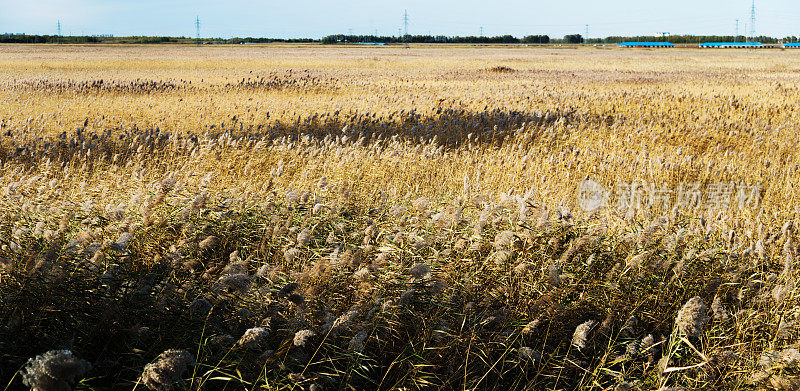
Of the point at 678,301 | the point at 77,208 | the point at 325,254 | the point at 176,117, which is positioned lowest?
the point at 678,301

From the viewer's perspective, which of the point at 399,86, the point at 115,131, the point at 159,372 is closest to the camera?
the point at 159,372

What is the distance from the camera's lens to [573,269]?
3.08m

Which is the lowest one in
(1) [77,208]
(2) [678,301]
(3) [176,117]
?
(2) [678,301]

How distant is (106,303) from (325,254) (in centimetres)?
127

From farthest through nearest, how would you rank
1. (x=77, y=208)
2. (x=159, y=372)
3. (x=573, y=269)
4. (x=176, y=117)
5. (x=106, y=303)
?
1. (x=176, y=117)
2. (x=77, y=208)
3. (x=573, y=269)
4. (x=106, y=303)
5. (x=159, y=372)

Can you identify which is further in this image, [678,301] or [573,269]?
[573,269]

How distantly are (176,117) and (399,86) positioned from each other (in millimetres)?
8815

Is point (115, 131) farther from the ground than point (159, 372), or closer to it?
farther from the ground

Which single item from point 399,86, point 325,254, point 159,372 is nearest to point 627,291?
point 325,254

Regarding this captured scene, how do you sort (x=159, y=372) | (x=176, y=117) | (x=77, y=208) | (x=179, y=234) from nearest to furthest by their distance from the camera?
(x=159, y=372), (x=179, y=234), (x=77, y=208), (x=176, y=117)

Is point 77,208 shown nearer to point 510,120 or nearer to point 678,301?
point 678,301

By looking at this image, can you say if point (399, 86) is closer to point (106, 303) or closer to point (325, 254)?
point (325, 254)

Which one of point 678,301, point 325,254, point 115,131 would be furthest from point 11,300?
point 115,131

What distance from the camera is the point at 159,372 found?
1.62m
